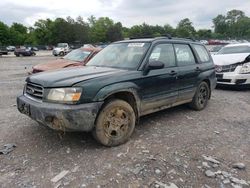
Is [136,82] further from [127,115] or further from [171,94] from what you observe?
[171,94]

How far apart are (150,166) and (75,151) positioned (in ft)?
3.91

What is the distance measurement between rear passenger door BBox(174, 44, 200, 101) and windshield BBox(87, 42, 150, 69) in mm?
981

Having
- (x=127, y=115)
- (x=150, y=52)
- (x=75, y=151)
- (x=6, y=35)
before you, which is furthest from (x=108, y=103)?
(x=6, y=35)

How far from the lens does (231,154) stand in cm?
396

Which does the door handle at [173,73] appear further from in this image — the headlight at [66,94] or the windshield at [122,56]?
the headlight at [66,94]

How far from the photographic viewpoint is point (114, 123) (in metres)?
4.12

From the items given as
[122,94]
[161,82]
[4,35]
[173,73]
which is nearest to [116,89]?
[122,94]

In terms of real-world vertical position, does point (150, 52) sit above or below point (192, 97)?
above

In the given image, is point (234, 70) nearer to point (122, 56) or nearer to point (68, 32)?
point (122, 56)

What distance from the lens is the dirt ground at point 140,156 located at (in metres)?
3.26

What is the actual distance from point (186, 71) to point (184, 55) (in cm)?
41

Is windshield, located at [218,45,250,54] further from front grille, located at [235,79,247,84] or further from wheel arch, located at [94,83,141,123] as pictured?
wheel arch, located at [94,83,141,123]

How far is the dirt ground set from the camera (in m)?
3.26

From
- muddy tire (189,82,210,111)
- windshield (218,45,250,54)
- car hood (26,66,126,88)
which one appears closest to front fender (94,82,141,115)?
car hood (26,66,126,88)
